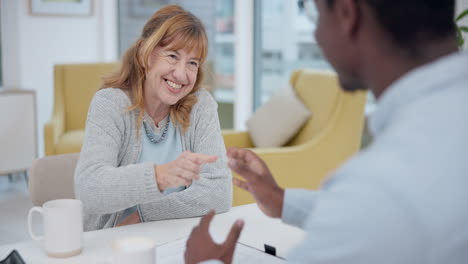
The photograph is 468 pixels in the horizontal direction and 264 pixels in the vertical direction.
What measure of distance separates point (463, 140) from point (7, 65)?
17.3 ft

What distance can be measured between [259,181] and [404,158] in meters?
0.59

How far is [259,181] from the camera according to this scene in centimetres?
115

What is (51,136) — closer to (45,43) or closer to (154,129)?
(45,43)

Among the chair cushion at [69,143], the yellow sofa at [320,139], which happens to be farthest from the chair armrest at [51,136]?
the yellow sofa at [320,139]

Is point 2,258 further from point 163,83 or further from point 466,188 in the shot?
point 466,188

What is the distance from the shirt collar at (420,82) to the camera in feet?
2.12

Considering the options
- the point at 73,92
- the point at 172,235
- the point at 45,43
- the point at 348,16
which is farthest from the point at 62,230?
the point at 45,43

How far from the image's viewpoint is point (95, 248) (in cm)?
130

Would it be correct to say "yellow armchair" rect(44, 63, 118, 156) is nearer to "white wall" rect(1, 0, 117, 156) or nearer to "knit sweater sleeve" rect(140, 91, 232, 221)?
"white wall" rect(1, 0, 117, 156)

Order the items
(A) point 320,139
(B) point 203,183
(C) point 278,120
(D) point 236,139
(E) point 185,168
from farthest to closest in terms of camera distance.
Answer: (D) point 236,139 < (C) point 278,120 < (A) point 320,139 < (B) point 203,183 < (E) point 185,168

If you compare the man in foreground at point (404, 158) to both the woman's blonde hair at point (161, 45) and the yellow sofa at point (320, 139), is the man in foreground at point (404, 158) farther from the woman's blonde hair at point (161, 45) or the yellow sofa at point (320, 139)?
the yellow sofa at point (320, 139)

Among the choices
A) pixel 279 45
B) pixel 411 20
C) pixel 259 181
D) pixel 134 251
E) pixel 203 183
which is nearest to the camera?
pixel 411 20

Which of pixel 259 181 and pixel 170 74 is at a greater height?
pixel 170 74

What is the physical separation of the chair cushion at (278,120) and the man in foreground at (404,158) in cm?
281
